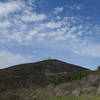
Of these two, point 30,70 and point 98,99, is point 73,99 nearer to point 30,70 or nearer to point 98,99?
point 98,99

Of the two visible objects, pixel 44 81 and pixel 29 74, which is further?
pixel 29 74

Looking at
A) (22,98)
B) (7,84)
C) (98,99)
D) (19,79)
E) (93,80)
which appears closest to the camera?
(98,99)

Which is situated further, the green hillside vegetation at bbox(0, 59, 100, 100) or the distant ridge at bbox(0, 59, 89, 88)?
the distant ridge at bbox(0, 59, 89, 88)

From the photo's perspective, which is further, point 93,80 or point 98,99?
point 93,80

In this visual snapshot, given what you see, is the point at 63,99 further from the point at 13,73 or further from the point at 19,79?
the point at 13,73

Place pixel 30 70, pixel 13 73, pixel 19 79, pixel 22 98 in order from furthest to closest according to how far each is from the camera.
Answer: pixel 30 70 → pixel 13 73 → pixel 19 79 → pixel 22 98

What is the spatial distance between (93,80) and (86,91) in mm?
8581

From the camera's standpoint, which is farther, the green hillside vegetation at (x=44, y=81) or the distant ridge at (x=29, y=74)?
the distant ridge at (x=29, y=74)

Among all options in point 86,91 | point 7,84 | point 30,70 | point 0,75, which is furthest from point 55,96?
point 30,70

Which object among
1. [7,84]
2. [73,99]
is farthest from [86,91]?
[7,84]

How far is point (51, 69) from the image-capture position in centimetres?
Answer: 5844

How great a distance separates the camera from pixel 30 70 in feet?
182

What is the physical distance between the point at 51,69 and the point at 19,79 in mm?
15811

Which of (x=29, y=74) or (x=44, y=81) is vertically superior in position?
(x=29, y=74)
